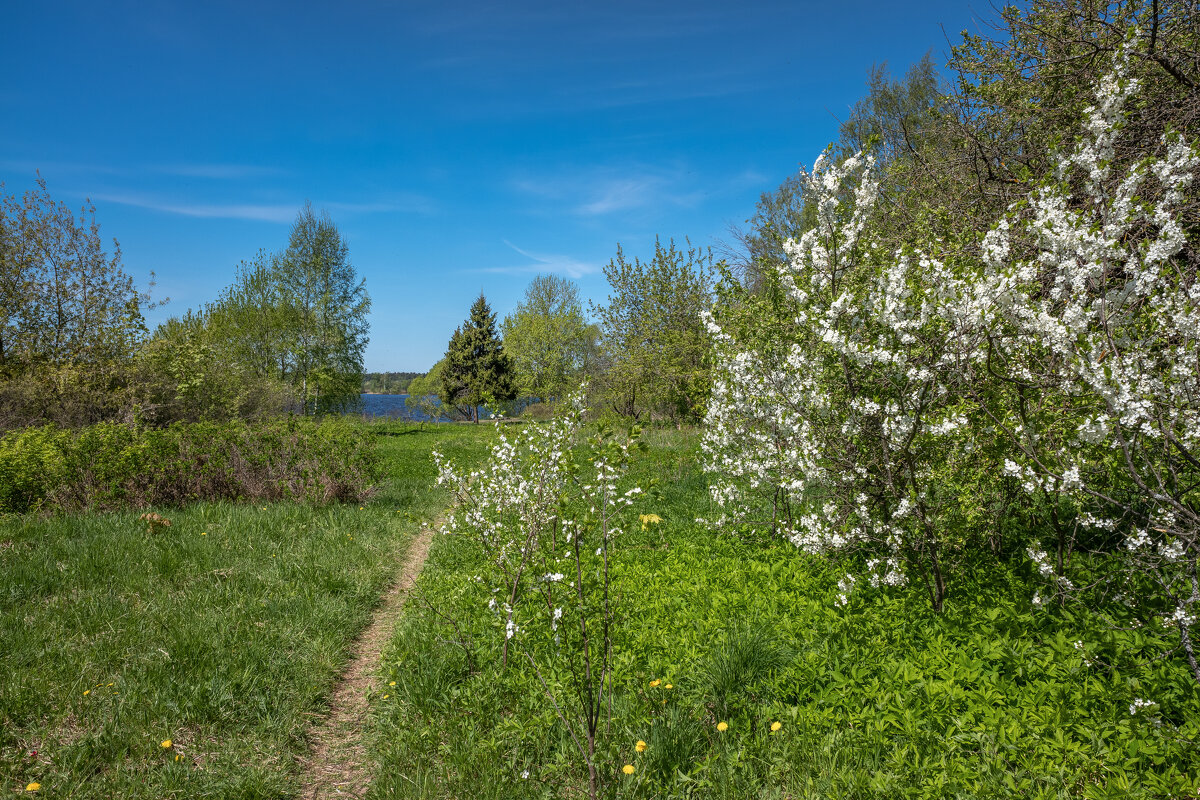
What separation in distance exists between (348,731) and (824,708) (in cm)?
325

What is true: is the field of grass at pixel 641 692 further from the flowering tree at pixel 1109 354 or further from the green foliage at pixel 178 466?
the green foliage at pixel 178 466

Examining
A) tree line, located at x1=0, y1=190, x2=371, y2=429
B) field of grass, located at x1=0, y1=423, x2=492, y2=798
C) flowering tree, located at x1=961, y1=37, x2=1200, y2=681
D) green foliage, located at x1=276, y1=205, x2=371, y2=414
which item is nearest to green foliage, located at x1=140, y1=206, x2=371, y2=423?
green foliage, located at x1=276, y1=205, x2=371, y2=414

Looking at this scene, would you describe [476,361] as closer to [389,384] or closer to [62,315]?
[62,315]

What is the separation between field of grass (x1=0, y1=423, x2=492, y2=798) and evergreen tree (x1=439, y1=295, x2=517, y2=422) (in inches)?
1173

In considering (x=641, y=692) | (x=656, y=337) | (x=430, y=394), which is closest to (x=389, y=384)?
(x=430, y=394)

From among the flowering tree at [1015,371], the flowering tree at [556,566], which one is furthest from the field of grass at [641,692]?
the flowering tree at [1015,371]

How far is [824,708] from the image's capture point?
11.4ft

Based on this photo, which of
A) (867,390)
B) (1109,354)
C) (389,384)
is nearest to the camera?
(1109,354)

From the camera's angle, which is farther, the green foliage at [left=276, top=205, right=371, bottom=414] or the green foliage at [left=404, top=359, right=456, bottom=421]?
the green foliage at [left=404, top=359, right=456, bottom=421]

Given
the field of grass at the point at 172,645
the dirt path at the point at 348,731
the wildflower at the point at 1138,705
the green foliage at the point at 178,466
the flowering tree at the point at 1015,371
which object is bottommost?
the dirt path at the point at 348,731

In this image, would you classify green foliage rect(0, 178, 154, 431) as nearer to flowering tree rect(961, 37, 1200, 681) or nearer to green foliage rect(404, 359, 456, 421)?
flowering tree rect(961, 37, 1200, 681)

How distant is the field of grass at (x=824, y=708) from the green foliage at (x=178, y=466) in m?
5.63

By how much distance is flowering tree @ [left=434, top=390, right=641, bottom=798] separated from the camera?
10.8 ft

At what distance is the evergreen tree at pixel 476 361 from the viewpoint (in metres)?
37.7
